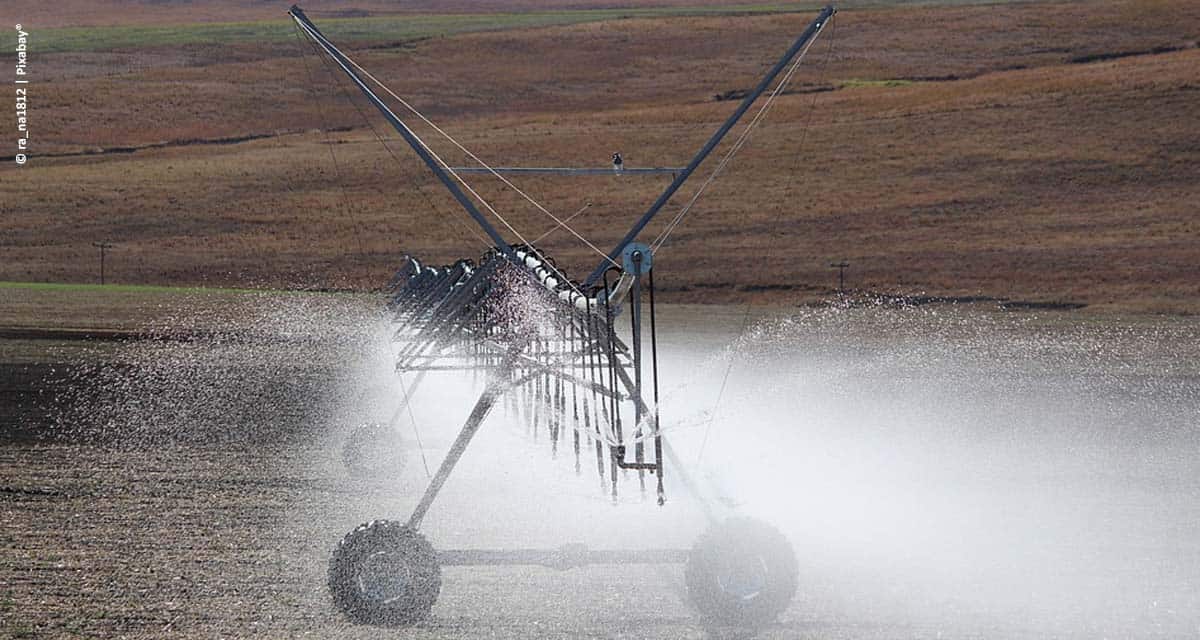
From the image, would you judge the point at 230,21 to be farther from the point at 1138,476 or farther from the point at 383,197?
the point at 1138,476

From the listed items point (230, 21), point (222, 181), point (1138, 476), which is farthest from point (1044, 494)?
point (230, 21)

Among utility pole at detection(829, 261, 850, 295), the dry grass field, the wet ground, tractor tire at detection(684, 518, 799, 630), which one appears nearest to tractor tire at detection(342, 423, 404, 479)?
the wet ground

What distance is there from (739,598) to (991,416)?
12376 millimetres

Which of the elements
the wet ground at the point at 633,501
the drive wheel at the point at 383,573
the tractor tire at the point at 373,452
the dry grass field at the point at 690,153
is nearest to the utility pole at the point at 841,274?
the dry grass field at the point at 690,153

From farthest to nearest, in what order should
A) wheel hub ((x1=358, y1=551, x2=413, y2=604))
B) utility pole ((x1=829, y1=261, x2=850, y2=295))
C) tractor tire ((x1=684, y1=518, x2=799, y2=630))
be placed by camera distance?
utility pole ((x1=829, y1=261, x2=850, y2=295)), wheel hub ((x1=358, y1=551, x2=413, y2=604)), tractor tire ((x1=684, y1=518, x2=799, y2=630))

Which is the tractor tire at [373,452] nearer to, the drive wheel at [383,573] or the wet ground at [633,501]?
the wet ground at [633,501]

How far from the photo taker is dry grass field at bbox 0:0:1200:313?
188ft

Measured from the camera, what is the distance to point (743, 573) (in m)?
8.99

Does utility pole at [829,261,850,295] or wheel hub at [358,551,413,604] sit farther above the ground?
wheel hub at [358,551,413,604]

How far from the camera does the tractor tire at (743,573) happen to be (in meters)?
8.86

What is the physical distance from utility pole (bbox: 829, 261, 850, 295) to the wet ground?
26.7 meters

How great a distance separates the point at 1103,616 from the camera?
9508 mm

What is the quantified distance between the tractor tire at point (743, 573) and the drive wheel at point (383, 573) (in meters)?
1.51

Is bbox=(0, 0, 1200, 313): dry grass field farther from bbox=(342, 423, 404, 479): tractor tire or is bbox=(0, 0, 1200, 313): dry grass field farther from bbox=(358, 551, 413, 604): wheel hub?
bbox=(358, 551, 413, 604): wheel hub
